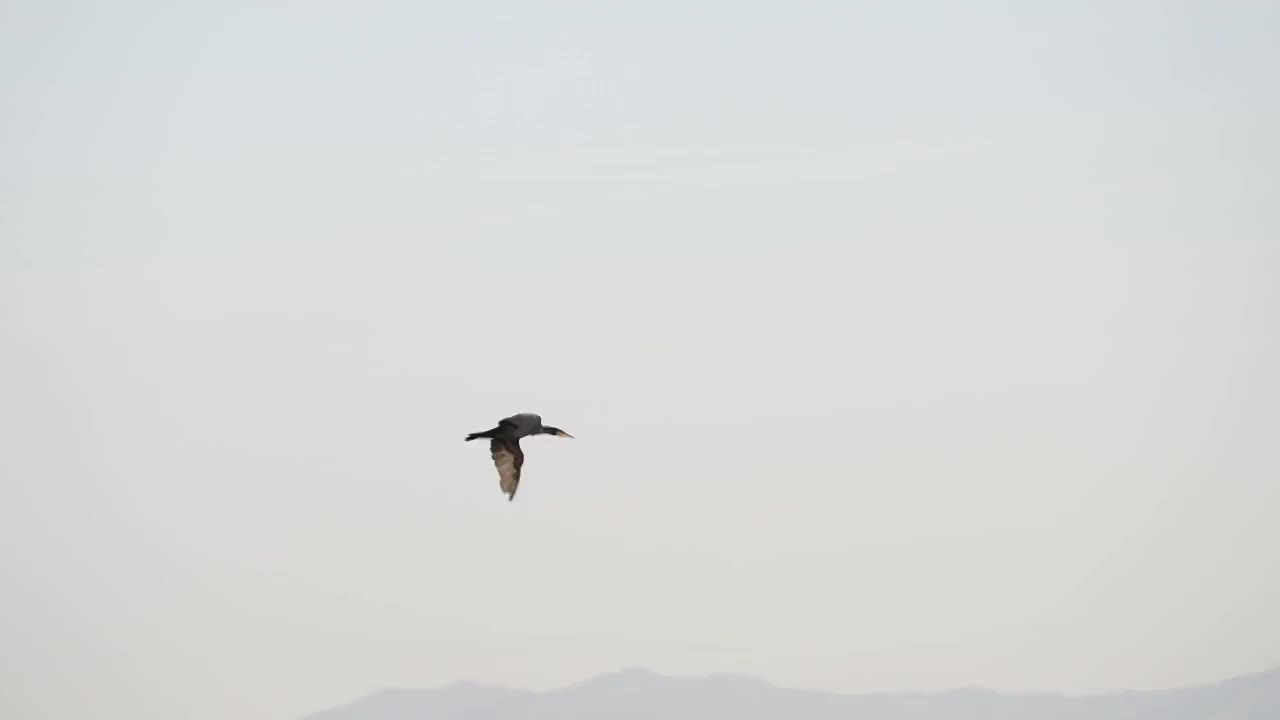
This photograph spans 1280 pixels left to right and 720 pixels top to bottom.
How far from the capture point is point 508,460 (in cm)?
8356

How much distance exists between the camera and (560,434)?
286 feet

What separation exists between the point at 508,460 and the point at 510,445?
766 mm

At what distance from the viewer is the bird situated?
8288 cm

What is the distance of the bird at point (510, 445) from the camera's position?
82875mm

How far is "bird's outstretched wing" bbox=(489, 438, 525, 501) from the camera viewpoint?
272ft

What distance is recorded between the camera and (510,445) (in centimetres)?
8394

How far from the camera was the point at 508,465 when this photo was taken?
8350 cm

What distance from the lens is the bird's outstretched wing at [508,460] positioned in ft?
272

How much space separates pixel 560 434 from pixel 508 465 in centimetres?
438
